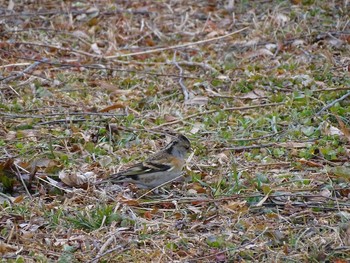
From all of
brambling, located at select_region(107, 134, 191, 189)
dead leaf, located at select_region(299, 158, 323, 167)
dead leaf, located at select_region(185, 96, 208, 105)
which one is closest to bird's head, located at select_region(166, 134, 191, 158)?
brambling, located at select_region(107, 134, 191, 189)

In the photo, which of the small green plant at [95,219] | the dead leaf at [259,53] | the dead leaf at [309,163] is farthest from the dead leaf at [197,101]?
the small green plant at [95,219]

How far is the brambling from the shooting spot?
5.36 metres

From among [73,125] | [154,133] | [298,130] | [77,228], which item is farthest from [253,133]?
[77,228]

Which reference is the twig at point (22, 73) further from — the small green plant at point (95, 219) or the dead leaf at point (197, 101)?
the small green plant at point (95, 219)

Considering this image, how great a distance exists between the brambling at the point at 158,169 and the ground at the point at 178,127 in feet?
A: 0.30

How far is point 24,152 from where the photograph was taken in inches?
240

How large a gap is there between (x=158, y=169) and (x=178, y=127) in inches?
52.4

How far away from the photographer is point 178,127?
6.77 metres

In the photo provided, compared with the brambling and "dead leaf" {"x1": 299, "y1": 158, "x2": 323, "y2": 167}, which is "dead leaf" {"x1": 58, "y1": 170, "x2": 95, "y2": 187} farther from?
"dead leaf" {"x1": 299, "y1": 158, "x2": 323, "y2": 167}

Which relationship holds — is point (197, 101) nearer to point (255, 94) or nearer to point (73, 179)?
point (255, 94)

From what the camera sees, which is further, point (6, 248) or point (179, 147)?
point (179, 147)

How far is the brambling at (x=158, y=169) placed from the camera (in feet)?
17.6

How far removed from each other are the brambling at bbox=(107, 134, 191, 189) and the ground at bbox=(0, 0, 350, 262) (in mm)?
92

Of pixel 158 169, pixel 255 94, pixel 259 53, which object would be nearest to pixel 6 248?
pixel 158 169
